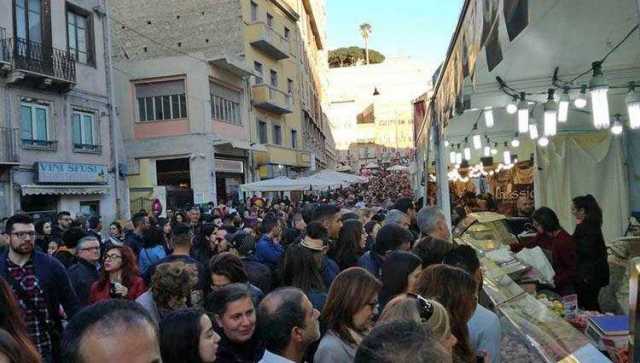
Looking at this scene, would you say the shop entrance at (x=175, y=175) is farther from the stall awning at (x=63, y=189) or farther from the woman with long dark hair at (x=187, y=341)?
the woman with long dark hair at (x=187, y=341)

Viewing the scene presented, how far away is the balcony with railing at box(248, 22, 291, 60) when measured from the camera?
3014 centimetres

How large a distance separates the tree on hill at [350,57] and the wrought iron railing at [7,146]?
9646cm

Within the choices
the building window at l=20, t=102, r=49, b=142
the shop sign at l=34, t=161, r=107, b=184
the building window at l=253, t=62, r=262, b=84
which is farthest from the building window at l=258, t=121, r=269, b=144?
the building window at l=20, t=102, r=49, b=142

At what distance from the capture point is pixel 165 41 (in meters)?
30.3

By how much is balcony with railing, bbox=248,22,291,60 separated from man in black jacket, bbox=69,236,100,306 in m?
25.6

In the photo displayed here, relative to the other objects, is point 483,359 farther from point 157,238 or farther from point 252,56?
point 252,56

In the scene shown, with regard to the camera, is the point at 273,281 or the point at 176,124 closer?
the point at 273,281

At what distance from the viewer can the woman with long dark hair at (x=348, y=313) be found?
3.09 m

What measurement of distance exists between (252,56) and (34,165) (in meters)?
15.5

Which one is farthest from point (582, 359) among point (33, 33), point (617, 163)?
point (33, 33)

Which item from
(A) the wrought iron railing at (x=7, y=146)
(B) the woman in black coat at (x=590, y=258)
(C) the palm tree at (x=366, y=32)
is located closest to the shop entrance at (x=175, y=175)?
(A) the wrought iron railing at (x=7, y=146)

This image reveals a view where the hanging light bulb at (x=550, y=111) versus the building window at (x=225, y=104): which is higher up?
the building window at (x=225, y=104)

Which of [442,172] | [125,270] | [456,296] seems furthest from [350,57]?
[456,296]

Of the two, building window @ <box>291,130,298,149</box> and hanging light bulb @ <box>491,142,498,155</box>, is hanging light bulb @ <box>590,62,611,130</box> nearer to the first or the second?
hanging light bulb @ <box>491,142,498,155</box>
